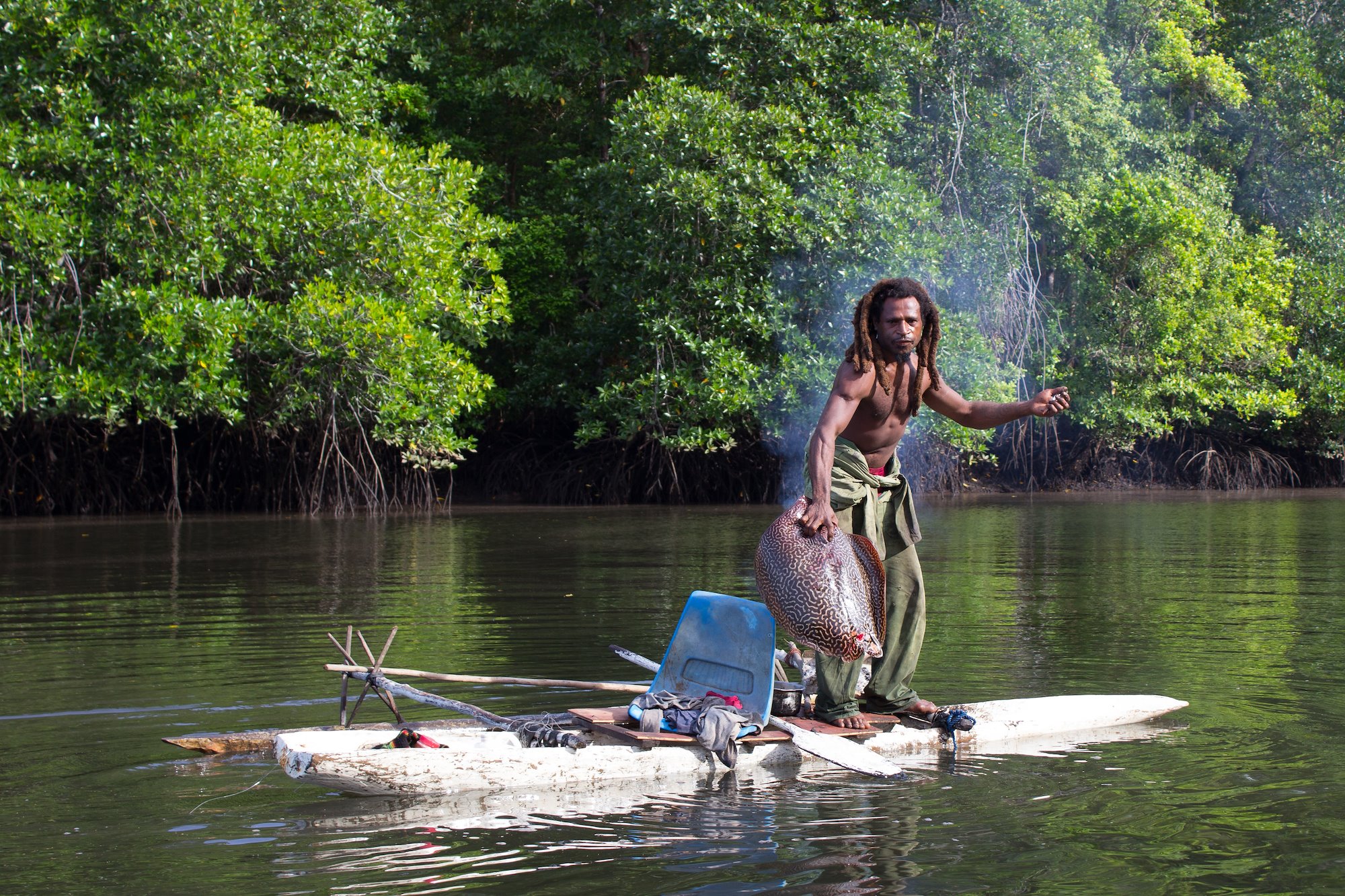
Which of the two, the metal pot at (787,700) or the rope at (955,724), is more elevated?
the metal pot at (787,700)

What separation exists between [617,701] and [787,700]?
941 mm

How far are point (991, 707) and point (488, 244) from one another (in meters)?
15.7

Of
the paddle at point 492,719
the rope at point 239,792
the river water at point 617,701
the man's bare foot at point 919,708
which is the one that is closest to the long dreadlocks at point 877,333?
the man's bare foot at point 919,708

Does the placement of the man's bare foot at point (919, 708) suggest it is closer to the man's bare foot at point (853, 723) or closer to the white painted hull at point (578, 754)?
the white painted hull at point (578, 754)

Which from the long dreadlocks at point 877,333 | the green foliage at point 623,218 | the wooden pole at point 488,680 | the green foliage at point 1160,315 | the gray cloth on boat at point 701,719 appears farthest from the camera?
the green foliage at point 1160,315

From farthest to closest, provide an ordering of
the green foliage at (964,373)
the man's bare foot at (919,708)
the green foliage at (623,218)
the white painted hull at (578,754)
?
the green foliage at (964,373) → the green foliage at (623,218) → the man's bare foot at (919,708) → the white painted hull at (578,754)

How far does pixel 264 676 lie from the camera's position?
6.15m

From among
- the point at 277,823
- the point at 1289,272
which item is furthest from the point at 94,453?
the point at 1289,272

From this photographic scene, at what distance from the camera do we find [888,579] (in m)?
5.00

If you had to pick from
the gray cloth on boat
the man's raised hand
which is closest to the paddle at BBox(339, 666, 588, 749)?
the gray cloth on boat

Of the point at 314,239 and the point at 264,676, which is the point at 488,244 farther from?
the point at 264,676

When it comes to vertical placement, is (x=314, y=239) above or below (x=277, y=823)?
above

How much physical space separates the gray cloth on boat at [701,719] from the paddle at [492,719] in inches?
9.6

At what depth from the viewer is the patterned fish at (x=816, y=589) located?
4.59 m
